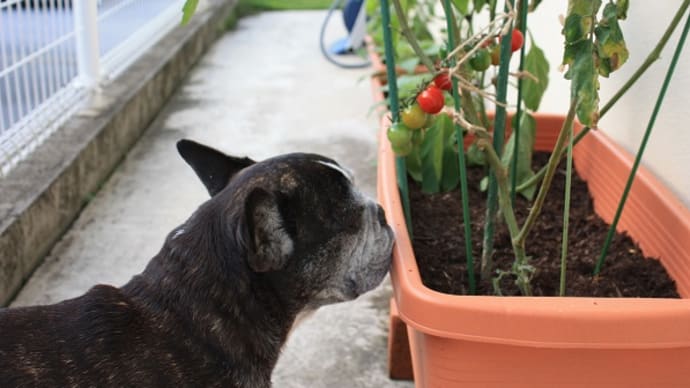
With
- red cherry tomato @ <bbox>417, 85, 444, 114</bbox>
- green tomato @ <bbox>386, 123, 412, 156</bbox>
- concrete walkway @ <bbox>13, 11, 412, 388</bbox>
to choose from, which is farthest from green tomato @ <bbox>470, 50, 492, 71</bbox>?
concrete walkway @ <bbox>13, 11, 412, 388</bbox>

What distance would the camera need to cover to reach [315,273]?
5.86ft

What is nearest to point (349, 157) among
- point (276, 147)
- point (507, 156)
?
point (276, 147)

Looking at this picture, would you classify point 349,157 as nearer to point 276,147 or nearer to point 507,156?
point 276,147

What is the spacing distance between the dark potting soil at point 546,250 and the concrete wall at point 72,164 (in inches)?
55.2

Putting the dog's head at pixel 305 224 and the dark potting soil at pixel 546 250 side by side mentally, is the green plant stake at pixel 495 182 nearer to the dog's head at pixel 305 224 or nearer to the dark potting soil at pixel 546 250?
the dark potting soil at pixel 546 250

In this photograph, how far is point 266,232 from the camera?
164cm

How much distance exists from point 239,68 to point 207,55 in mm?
520

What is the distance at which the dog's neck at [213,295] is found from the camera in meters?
1.71

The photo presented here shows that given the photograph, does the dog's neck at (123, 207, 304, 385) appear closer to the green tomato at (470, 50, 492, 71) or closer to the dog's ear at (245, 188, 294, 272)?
the dog's ear at (245, 188, 294, 272)

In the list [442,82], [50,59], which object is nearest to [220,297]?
[442,82]

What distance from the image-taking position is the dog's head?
5.34 ft

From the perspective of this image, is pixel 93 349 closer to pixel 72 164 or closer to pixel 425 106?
pixel 425 106

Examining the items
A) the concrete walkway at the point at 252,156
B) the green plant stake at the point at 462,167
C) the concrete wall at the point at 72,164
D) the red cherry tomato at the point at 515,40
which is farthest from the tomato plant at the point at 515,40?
the concrete wall at the point at 72,164

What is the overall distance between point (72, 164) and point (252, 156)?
41.8 inches
